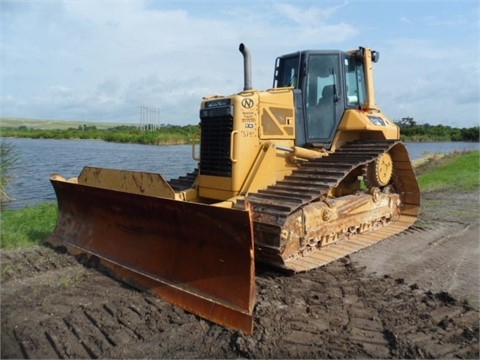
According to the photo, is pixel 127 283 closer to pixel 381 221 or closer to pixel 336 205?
pixel 336 205

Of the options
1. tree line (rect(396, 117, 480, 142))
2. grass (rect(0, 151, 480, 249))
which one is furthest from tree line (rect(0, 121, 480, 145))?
grass (rect(0, 151, 480, 249))

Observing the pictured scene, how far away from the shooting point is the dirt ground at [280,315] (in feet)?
12.2

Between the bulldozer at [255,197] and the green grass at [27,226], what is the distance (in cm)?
67

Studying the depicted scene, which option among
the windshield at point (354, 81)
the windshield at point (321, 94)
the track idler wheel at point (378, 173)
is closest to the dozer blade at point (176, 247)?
the windshield at point (321, 94)

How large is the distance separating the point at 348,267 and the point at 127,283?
2706 millimetres

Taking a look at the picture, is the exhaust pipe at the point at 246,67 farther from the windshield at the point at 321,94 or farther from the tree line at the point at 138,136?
the tree line at the point at 138,136

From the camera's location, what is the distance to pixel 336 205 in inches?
249

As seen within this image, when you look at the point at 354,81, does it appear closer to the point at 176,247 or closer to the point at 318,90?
the point at 318,90

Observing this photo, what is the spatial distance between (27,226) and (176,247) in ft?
15.4

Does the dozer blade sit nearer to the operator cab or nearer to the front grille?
the front grille

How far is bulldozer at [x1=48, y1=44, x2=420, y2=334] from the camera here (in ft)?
15.8

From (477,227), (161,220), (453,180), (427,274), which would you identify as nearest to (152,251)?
(161,220)

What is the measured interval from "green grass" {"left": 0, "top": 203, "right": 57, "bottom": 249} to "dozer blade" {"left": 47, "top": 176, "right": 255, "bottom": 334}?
→ 0.94m

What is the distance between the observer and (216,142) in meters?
6.42
